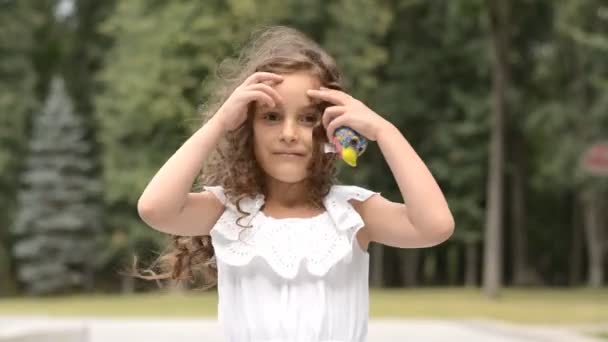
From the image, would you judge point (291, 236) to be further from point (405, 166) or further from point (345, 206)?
point (405, 166)

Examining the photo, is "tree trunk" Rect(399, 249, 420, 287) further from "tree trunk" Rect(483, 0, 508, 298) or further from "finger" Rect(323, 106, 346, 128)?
"finger" Rect(323, 106, 346, 128)

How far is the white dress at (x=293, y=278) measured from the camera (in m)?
2.77

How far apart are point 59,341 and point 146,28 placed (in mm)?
25751

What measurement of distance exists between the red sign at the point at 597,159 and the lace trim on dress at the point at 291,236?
37.0ft

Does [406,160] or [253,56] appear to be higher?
[253,56]

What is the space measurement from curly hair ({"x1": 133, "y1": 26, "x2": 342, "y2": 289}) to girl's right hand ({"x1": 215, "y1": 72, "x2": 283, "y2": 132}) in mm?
81

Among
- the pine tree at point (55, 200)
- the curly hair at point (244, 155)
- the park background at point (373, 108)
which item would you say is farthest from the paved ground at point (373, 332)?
the pine tree at point (55, 200)

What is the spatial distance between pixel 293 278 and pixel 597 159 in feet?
38.0

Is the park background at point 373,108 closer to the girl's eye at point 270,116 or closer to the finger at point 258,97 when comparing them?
the girl's eye at point 270,116

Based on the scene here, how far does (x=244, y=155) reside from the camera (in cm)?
298

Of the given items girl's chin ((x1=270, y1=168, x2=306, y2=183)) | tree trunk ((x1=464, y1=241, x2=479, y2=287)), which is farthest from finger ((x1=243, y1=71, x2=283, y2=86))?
tree trunk ((x1=464, y1=241, x2=479, y2=287))

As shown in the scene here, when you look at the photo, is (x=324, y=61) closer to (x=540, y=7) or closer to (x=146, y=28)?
(x=146, y=28)

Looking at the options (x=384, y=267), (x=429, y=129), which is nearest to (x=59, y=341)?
(x=429, y=129)

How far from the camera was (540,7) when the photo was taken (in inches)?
1624
